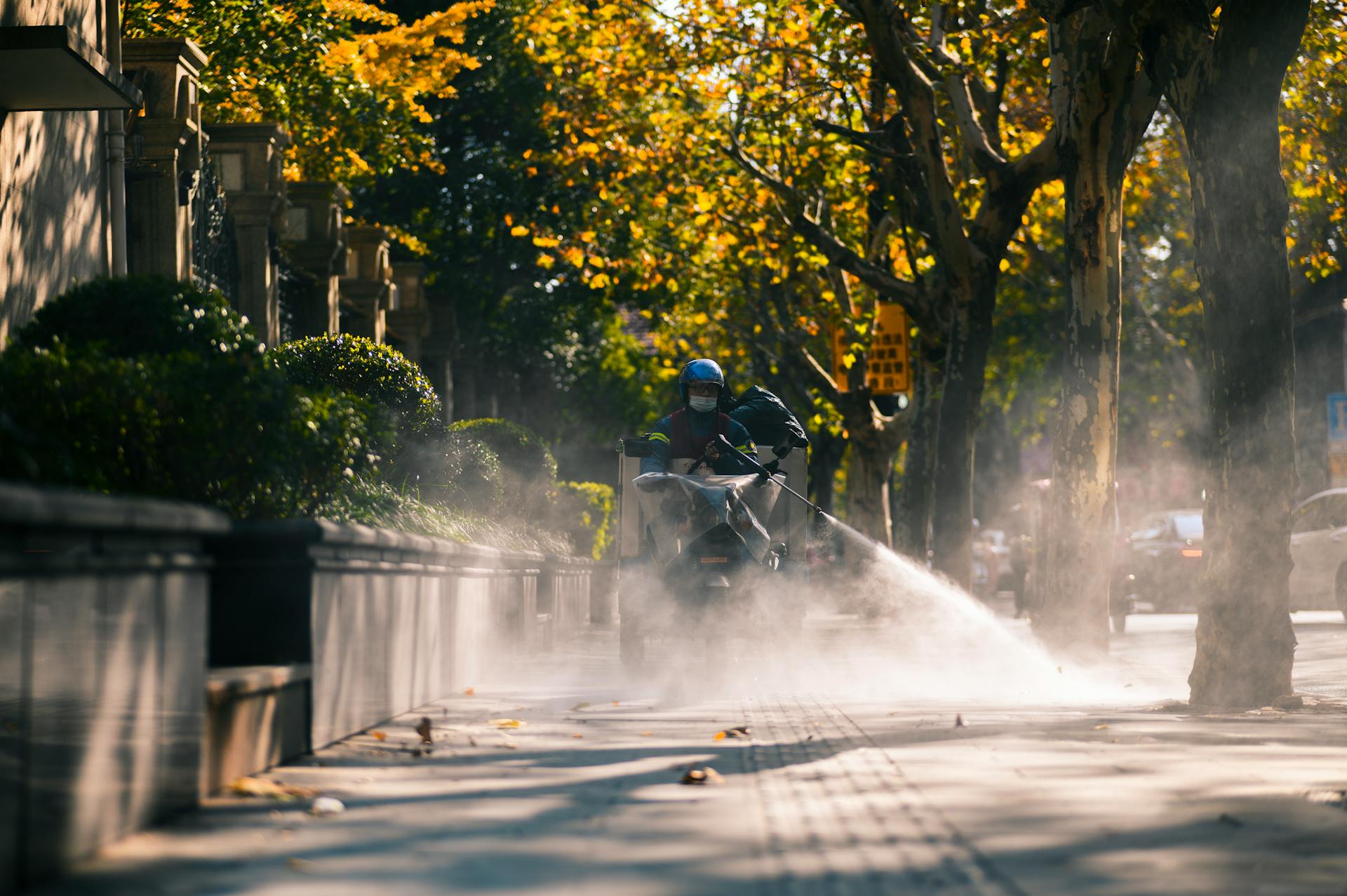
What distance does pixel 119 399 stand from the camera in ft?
24.2

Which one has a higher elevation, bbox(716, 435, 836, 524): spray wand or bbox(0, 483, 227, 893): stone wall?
bbox(716, 435, 836, 524): spray wand

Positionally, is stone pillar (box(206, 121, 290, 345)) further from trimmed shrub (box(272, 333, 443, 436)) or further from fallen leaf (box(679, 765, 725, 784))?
fallen leaf (box(679, 765, 725, 784))

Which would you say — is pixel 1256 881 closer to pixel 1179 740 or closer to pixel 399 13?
pixel 1179 740

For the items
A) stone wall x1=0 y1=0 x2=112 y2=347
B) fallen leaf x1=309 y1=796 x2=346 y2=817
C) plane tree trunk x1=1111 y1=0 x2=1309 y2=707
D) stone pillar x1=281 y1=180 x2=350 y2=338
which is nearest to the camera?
fallen leaf x1=309 y1=796 x2=346 y2=817

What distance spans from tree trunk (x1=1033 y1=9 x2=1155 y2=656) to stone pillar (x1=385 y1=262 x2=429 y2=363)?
43.1 ft

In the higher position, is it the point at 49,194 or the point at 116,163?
the point at 116,163

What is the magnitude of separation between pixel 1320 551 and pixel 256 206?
14226mm

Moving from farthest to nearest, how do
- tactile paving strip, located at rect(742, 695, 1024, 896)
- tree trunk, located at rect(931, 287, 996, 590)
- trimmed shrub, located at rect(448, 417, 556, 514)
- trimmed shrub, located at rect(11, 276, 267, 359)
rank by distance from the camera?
trimmed shrub, located at rect(448, 417, 556, 514) → tree trunk, located at rect(931, 287, 996, 590) → trimmed shrub, located at rect(11, 276, 267, 359) → tactile paving strip, located at rect(742, 695, 1024, 896)

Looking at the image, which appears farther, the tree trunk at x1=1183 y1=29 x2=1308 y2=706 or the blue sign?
the blue sign

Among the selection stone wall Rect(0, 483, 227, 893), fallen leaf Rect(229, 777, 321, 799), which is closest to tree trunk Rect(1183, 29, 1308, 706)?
fallen leaf Rect(229, 777, 321, 799)

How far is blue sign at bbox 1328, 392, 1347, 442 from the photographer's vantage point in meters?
27.0

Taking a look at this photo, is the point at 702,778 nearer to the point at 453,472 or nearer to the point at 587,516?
the point at 453,472

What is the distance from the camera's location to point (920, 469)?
1132 inches

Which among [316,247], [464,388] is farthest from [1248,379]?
[464,388]
